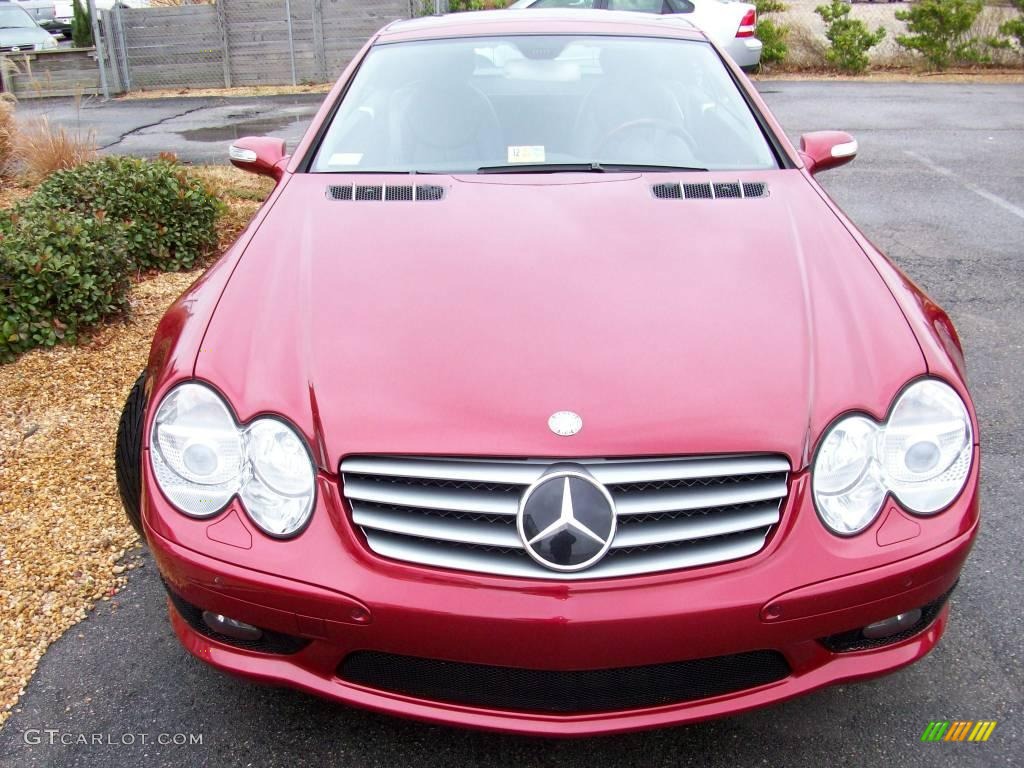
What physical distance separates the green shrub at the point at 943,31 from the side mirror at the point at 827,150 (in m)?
13.9

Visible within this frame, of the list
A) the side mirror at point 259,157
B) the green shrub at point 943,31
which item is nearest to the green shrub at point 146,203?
the side mirror at point 259,157

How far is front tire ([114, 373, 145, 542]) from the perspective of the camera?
2047 millimetres

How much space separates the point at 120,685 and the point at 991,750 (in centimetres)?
208

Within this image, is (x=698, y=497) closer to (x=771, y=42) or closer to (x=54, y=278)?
(x=54, y=278)

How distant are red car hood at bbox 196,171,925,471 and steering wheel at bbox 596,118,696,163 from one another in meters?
0.44

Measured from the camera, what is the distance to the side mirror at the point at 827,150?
A: 10.3 ft

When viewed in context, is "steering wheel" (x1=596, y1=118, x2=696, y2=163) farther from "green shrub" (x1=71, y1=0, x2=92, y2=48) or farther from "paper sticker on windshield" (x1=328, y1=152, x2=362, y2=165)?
"green shrub" (x1=71, y1=0, x2=92, y2=48)

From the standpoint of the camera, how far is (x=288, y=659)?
74.0 inches

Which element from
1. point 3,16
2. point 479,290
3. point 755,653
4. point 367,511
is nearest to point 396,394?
point 367,511

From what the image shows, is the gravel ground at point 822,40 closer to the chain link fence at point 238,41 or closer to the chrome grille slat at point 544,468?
the chain link fence at point 238,41

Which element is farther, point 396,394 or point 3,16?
point 3,16

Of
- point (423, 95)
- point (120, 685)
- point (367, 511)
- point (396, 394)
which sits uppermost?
point (423, 95)

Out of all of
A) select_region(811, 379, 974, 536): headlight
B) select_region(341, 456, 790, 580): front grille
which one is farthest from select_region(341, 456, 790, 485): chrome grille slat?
select_region(811, 379, 974, 536): headlight

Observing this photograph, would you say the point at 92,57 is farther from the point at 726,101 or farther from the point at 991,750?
the point at 991,750
